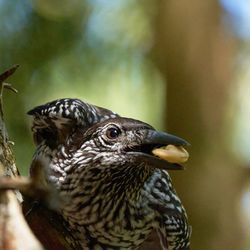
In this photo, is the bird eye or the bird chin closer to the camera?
the bird chin

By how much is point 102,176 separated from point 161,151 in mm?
333

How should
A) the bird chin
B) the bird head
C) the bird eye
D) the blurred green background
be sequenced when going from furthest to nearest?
the blurred green background, the bird eye, the bird head, the bird chin

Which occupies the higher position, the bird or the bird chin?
the bird chin

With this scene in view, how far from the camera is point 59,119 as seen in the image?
3.91 m

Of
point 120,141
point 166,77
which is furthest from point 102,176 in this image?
point 166,77

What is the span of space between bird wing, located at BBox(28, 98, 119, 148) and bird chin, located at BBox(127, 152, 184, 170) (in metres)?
0.34

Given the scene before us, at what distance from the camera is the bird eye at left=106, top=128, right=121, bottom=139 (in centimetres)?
387

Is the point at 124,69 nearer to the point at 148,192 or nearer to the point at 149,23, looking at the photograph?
the point at 149,23

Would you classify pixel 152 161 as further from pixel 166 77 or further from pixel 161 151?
pixel 166 77

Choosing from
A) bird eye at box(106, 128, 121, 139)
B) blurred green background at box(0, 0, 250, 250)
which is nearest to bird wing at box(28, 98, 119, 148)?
bird eye at box(106, 128, 121, 139)

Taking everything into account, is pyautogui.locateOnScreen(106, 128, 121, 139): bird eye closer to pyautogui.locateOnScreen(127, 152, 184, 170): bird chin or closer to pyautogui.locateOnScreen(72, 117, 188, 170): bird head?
pyautogui.locateOnScreen(72, 117, 188, 170): bird head

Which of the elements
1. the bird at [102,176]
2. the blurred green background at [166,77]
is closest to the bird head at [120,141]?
the bird at [102,176]

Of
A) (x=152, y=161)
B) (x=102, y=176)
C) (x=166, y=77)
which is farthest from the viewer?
(x=166, y=77)

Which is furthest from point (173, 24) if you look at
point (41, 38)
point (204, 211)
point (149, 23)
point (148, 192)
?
point (148, 192)
